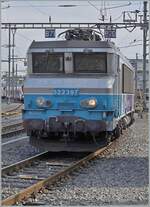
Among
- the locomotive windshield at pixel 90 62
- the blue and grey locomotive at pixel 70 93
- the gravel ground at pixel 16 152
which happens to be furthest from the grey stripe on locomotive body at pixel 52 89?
the gravel ground at pixel 16 152

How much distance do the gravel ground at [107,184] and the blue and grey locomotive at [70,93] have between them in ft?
3.25

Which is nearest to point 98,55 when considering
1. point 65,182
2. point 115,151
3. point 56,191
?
point 115,151

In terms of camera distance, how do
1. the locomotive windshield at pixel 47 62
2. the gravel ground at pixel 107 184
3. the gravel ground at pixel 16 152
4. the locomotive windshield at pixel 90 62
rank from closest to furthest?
the gravel ground at pixel 107 184
the gravel ground at pixel 16 152
the locomotive windshield at pixel 90 62
the locomotive windshield at pixel 47 62

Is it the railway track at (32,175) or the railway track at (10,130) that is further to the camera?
the railway track at (10,130)

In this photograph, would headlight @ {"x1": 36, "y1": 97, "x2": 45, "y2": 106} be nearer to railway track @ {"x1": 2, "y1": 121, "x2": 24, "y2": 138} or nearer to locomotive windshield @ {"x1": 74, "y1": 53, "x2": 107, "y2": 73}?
locomotive windshield @ {"x1": 74, "y1": 53, "x2": 107, "y2": 73}

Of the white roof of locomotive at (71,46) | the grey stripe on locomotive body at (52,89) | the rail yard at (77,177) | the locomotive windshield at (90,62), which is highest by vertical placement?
the white roof of locomotive at (71,46)

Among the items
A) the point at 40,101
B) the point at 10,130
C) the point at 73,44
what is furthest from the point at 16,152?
the point at 10,130

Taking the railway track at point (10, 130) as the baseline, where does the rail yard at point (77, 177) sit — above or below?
above

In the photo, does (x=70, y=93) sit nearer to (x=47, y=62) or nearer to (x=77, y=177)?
(x=47, y=62)

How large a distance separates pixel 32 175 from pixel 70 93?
316 cm

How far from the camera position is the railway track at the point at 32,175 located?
8.30 metres

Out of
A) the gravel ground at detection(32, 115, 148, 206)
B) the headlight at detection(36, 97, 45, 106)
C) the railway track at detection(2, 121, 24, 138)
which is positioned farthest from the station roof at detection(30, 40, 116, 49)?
the railway track at detection(2, 121, 24, 138)

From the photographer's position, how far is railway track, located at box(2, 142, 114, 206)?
8296 millimetres

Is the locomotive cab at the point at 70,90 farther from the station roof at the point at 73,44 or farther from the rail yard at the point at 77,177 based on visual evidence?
the rail yard at the point at 77,177
